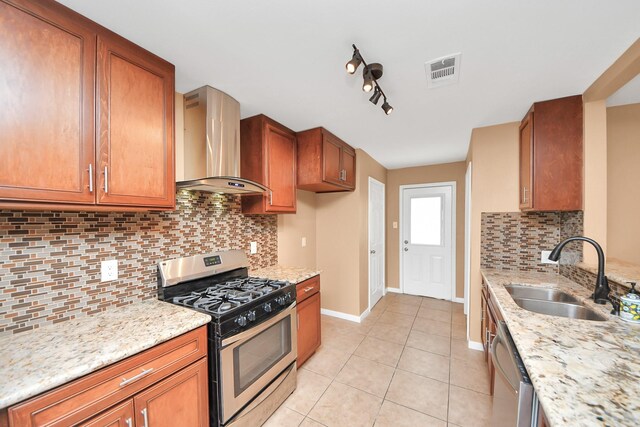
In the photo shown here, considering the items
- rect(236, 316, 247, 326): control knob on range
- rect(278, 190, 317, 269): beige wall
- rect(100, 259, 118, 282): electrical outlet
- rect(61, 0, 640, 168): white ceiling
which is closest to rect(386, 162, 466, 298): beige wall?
rect(278, 190, 317, 269): beige wall

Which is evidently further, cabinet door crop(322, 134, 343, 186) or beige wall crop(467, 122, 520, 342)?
cabinet door crop(322, 134, 343, 186)

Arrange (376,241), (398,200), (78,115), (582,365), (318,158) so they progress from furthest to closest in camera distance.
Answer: (398,200), (376,241), (318,158), (78,115), (582,365)

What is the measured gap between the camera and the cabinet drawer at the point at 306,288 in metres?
2.19

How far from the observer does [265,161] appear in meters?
2.23

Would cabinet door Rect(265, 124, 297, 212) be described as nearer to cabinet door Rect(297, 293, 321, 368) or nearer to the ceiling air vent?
cabinet door Rect(297, 293, 321, 368)

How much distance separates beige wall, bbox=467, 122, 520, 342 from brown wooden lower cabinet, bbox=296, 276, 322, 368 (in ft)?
5.43

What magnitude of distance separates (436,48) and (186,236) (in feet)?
6.80

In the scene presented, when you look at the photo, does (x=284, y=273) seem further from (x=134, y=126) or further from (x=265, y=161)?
(x=134, y=126)

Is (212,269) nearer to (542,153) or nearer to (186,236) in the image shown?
(186,236)

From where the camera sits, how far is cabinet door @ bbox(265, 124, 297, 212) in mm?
2270

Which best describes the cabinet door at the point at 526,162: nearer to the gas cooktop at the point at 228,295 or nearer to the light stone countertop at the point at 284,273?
the light stone countertop at the point at 284,273

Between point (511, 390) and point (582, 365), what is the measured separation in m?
0.27

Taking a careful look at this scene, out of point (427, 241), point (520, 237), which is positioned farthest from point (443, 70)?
point (427, 241)

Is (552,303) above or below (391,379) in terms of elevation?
above
